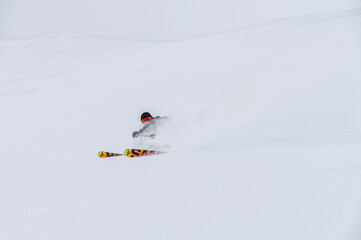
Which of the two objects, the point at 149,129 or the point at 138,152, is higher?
the point at 149,129

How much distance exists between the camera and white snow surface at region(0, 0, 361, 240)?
4.31m

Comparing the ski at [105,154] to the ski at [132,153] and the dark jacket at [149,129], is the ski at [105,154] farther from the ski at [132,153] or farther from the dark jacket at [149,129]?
the dark jacket at [149,129]

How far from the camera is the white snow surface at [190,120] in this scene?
4312 mm

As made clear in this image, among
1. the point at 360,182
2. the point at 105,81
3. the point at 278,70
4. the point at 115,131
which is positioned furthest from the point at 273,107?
the point at 105,81

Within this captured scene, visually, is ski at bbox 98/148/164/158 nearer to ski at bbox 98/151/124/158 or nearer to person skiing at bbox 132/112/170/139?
ski at bbox 98/151/124/158

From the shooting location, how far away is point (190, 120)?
540 cm

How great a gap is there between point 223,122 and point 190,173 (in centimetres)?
128

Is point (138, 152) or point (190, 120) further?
point (190, 120)

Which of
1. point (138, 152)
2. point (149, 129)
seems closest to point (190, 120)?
point (149, 129)

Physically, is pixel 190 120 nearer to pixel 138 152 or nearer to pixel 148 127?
pixel 148 127

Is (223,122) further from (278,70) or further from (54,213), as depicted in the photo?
(54,213)

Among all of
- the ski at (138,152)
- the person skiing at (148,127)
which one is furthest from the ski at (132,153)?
the person skiing at (148,127)

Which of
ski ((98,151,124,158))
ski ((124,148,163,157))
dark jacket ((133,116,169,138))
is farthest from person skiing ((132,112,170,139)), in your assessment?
ski ((98,151,124,158))

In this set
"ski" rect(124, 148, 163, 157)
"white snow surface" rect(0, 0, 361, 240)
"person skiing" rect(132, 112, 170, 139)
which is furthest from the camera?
"person skiing" rect(132, 112, 170, 139)
